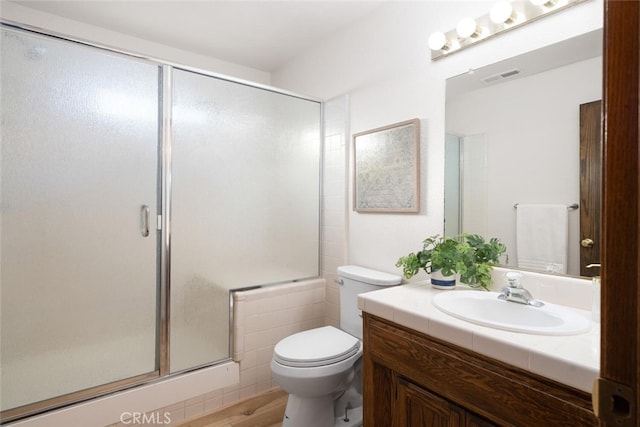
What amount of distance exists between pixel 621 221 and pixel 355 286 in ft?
5.20

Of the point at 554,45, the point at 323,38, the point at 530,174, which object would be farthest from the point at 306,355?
the point at 323,38

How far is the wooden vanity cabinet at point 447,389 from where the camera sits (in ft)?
2.61

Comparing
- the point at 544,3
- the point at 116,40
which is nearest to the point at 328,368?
the point at 544,3

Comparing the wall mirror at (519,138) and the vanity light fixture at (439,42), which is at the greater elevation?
the vanity light fixture at (439,42)

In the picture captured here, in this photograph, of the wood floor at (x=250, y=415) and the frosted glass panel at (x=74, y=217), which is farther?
the wood floor at (x=250, y=415)

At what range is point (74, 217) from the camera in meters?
1.52

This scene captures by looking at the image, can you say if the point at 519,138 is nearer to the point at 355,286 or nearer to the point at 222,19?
the point at 355,286

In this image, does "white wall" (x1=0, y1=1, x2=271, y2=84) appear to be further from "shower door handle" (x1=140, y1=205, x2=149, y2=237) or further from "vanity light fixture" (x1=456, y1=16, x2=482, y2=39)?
"vanity light fixture" (x1=456, y1=16, x2=482, y2=39)

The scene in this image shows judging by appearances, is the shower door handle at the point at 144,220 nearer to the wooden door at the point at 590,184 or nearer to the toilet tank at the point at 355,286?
the toilet tank at the point at 355,286

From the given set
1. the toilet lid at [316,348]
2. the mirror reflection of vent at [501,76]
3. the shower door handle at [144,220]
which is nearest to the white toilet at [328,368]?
the toilet lid at [316,348]

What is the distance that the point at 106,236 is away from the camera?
159 centimetres

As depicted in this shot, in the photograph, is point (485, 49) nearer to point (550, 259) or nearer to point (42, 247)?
point (550, 259)

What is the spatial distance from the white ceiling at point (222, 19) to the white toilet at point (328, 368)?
1.62 m

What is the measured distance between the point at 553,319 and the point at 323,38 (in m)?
2.19
